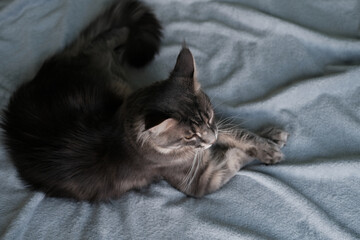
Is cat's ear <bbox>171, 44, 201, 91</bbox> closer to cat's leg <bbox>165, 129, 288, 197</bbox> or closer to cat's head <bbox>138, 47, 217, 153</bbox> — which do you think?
cat's head <bbox>138, 47, 217, 153</bbox>

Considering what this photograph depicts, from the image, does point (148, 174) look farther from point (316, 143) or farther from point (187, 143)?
point (316, 143)

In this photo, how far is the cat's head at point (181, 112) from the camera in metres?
1.44

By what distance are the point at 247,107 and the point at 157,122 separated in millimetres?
859

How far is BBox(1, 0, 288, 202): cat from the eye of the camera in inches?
59.1

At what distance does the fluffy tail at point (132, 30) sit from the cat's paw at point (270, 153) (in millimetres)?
939

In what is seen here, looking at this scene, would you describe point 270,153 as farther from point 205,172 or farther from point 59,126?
point 59,126

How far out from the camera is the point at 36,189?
1729 mm

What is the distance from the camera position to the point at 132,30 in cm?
225

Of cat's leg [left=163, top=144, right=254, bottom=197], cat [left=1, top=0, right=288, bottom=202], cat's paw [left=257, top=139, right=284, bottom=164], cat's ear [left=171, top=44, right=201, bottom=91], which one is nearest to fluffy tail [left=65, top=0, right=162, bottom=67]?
cat [left=1, top=0, right=288, bottom=202]

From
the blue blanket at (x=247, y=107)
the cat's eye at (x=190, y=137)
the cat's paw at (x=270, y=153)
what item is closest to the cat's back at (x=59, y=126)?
the blue blanket at (x=247, y=107)

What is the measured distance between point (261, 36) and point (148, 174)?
3.99ft

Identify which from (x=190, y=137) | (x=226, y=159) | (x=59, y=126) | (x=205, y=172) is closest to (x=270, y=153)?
(x=226, y=159)

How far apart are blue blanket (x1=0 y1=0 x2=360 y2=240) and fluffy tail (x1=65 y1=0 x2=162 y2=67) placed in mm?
107

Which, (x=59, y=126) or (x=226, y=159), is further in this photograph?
(x=226, y=159)
